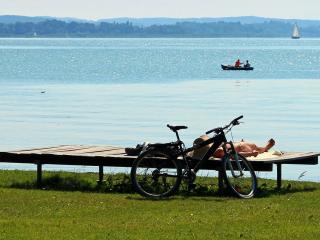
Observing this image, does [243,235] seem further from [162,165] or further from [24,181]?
[24,181]

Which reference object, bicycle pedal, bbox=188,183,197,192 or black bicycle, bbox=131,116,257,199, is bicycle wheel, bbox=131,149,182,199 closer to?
black bicycle, bbox=131,116,257,199

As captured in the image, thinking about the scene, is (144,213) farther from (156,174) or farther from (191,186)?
(191,186)

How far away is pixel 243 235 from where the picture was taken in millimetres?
11781

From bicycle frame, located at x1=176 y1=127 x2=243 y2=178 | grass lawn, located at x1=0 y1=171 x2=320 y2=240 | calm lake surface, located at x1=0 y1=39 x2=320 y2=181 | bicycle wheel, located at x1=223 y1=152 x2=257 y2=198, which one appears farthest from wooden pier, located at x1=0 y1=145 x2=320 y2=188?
calm lake surface, located at x1=0 y1=39 x2=320 y2=181

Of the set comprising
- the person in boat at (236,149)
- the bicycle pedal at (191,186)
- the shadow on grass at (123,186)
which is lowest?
the shadow on grass at (123,186)

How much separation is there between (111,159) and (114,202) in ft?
5.58

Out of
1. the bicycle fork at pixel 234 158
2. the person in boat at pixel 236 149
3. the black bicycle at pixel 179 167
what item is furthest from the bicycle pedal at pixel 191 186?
the bicycle fork at pixel 234 158

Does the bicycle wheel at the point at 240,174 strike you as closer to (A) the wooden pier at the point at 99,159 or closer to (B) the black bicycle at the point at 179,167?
(B) the black bicycle at the point at 179,167

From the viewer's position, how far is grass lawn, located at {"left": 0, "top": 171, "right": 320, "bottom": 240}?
39.2 ft

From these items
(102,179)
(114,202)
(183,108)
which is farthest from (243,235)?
(183,108)

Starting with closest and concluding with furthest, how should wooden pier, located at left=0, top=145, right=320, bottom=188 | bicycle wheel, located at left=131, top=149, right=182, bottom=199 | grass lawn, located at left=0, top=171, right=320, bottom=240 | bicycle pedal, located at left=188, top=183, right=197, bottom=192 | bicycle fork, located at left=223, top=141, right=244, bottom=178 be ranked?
grass lawn, located at left=0, top=171, right=320, bottom=240 → bicycle wheel, located at left=131, top=149, right=182, bottom=199 → bicycle fork, located at left=223, top=141, right=244, bottom=178 → bicycle pedal, located at left=188, top=183, right=197, bottom=192 → wooden pier, located at left=0, top=145, right=320, bottom=188

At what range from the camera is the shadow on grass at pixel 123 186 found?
16.0 m

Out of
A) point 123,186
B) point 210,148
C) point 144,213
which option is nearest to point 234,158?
point 210,148

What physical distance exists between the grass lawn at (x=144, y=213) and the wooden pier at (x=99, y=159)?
38cm
